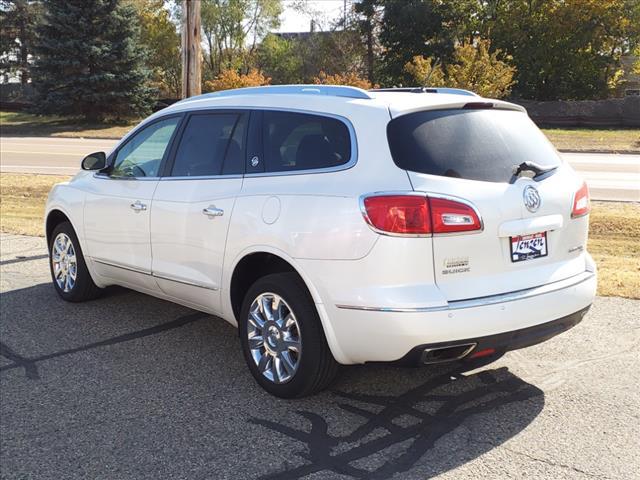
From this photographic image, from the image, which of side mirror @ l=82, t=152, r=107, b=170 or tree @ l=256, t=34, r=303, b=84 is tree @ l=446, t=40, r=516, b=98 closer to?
side mirror @ l=82, t=152, r=107, b=170

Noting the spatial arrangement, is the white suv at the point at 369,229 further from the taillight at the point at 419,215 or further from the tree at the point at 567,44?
the tree at the point at 567,44

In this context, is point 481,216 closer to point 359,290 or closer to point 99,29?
point 359,290

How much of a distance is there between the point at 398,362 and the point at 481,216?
2.95ft

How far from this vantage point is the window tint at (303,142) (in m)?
4.07

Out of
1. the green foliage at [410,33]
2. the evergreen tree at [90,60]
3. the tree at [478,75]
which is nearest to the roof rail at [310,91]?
the tree at [478,75]

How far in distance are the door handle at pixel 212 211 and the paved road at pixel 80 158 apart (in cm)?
965

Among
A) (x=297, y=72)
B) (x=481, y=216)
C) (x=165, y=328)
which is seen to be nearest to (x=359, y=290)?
(x=481, y=216)

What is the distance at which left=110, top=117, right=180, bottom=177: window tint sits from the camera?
5.43 m

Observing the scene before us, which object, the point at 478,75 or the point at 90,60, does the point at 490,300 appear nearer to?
the point at 478,75

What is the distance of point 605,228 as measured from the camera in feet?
32.1

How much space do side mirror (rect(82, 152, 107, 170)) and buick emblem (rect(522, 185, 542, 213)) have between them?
3.68 meters

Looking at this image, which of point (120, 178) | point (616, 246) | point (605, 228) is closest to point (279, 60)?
point (605, 228)

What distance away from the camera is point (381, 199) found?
3680mm

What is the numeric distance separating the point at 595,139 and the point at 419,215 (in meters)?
23.5
